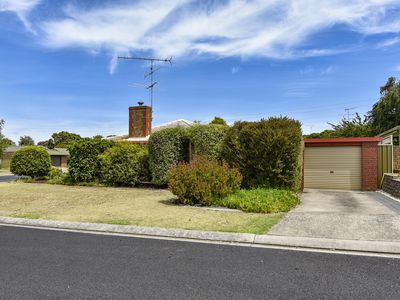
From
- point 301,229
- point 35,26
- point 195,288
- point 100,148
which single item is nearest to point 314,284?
point 195,288

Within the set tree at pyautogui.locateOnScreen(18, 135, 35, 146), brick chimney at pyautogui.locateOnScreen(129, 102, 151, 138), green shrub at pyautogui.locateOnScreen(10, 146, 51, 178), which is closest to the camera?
green shrub at pyautogui.locateOnScreen(10, 146, 51, 178)

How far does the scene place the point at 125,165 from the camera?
52.4 feet

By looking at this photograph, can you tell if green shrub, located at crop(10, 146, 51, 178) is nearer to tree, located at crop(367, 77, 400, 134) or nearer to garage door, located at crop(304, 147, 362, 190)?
garage door, located at crop(304, 147, 362, 190)

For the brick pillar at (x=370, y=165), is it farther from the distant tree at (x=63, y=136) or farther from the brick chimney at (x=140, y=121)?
the distant tree at (x=63, y=136)

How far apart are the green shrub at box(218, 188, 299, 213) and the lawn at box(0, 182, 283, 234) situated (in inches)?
18.8

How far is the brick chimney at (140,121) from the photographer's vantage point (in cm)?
2305

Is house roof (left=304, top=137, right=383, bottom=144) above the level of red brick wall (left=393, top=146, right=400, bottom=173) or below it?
above

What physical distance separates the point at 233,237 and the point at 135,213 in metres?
3.34

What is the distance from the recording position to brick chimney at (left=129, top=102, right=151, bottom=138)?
2305cm

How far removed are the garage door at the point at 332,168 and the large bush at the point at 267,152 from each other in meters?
4.74

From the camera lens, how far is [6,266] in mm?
4910

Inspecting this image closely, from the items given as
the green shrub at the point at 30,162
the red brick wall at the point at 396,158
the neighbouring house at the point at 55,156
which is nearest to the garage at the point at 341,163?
the red brick wall at the point at 396,158

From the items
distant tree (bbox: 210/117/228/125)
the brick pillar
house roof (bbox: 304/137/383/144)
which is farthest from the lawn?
distant tree (bbox: 210/117/228/125)

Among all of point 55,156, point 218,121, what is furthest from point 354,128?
point 55,156
